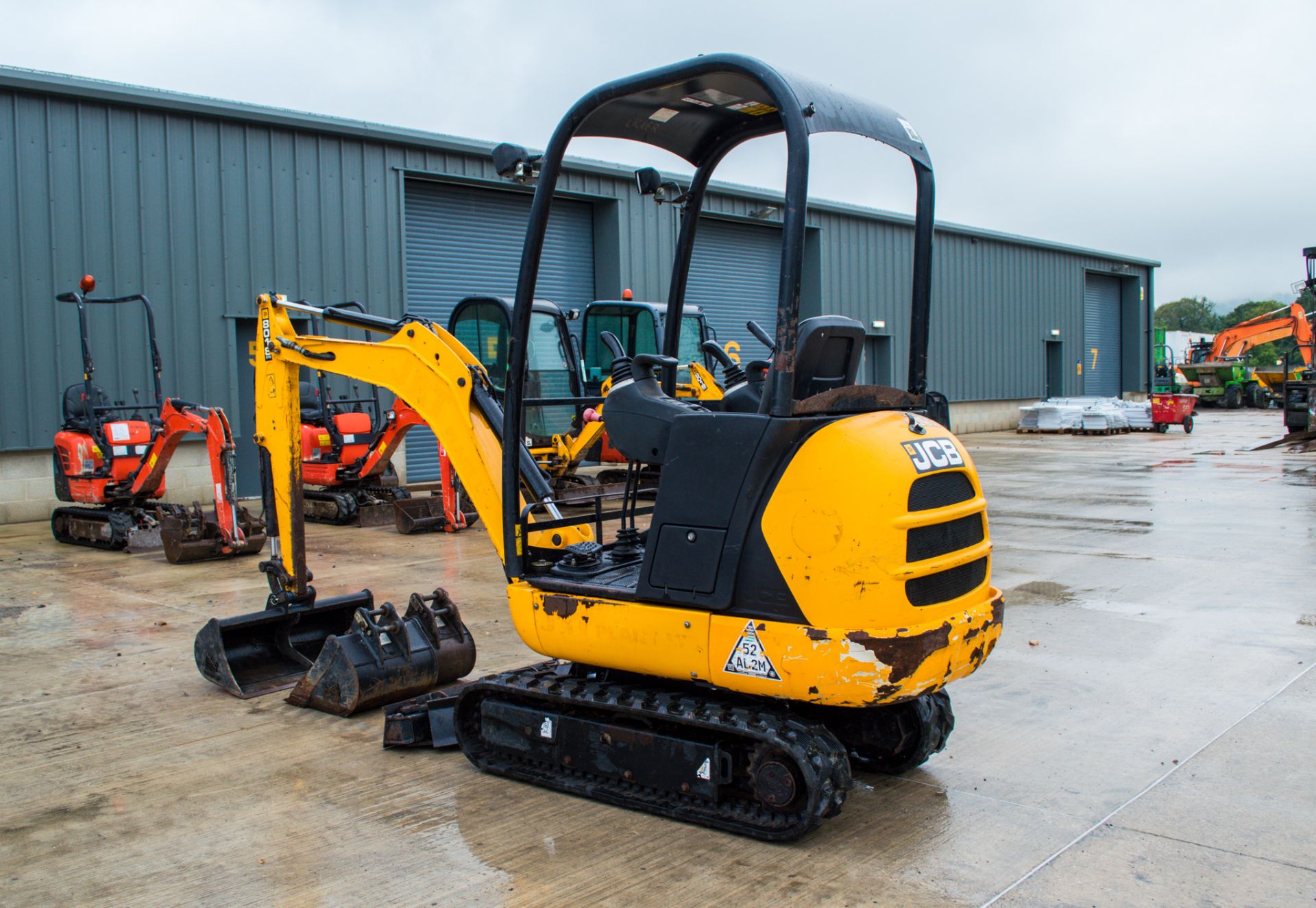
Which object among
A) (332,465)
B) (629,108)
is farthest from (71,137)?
(629,108)

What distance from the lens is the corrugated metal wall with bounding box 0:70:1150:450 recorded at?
13094 mm

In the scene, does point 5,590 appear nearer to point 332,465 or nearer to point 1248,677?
point 332,465

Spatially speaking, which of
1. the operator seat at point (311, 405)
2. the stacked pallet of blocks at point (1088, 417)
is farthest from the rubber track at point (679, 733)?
the stacked pallet of blocks at point (1088, 417)

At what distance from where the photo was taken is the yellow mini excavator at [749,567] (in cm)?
348

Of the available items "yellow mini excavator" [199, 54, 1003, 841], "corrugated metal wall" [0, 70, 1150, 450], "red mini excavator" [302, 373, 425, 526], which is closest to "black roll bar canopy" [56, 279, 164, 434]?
"red mini excavator" [302, 373, 425, 526]

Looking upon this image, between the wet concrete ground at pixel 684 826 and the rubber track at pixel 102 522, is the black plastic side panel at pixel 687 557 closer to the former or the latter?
the wet concrete ground at pixel 684 826

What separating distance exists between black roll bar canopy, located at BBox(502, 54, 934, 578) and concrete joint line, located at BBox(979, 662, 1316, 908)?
64.0 inches

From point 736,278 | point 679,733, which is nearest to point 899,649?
point 679,733

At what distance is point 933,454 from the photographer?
3725 millimetres

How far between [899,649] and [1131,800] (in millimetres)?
1270

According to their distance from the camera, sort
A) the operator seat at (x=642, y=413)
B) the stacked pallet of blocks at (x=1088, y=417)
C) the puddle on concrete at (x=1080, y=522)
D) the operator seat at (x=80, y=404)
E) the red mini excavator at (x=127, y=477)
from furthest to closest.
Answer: the stacked pallet of blocks at (x=1088, y=417)
the operator seat at (x=80, y=404)
the puddle on concrete at (x=1080, y=522)
the red mini excavator at (x=127, y=477)
the operator seat at (x=642, y=413)

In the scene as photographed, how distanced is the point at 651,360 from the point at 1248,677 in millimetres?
3698

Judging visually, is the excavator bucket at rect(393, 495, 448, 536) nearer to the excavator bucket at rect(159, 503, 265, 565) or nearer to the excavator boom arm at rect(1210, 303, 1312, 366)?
the excavator bucket at rect(159, 503, 265, 565)

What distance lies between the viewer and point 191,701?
212 inches
